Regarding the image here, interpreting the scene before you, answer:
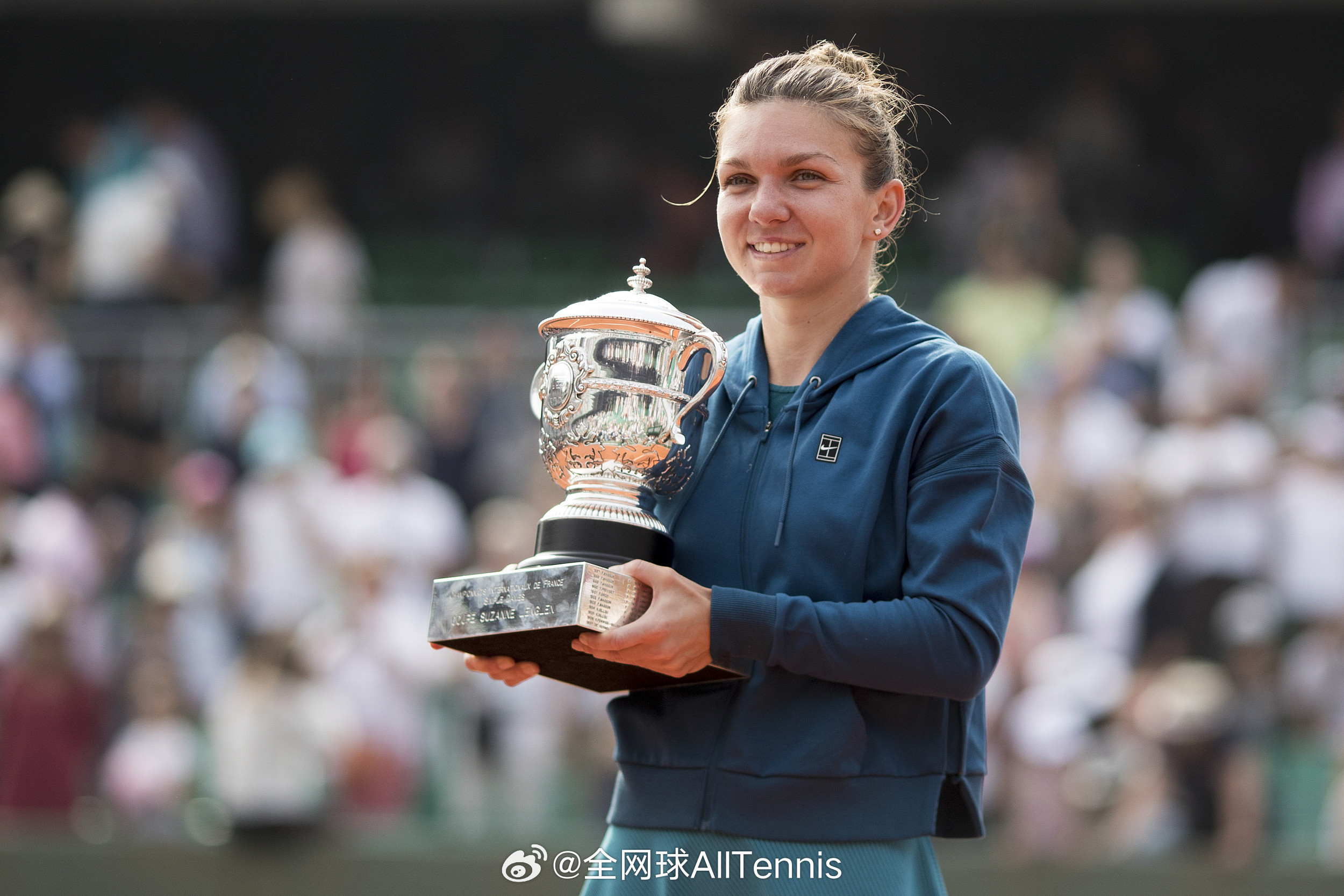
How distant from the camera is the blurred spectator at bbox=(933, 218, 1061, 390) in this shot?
26.6ft

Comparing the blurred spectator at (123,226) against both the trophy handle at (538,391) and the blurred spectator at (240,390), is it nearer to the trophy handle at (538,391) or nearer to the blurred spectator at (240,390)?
the blurred spectator at (240,390)

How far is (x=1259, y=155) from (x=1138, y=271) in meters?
2.57

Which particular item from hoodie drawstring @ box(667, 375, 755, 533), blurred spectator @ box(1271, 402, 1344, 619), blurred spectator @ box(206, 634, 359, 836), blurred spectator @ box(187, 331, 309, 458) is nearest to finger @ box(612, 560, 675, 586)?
hoodie drawstring @ box(667, 375, 755, 533)

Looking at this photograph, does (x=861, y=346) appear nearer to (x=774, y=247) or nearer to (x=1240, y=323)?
(x=774, y=247)

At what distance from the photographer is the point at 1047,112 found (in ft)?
39.0

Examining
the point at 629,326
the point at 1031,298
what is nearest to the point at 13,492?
the point at 1031,298

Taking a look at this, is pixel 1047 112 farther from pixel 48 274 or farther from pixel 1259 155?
pixel 48 274

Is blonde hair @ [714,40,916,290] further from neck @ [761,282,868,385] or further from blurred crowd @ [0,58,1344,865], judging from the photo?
blurred crowd @ [0,58,1344,865]

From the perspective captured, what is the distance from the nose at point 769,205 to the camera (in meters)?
2.30

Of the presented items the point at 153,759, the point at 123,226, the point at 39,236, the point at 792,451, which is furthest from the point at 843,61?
the point at 39,236

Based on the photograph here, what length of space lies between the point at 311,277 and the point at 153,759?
3.52 m

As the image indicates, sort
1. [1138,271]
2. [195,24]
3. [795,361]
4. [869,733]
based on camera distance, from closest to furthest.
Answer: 1. [869,733]
2. [795,361]
3. [1138,271]
4. [195,24]

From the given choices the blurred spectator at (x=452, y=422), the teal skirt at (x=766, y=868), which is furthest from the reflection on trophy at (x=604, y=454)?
the blurred spectator at (x=452, y=422)

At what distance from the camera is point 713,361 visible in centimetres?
238
